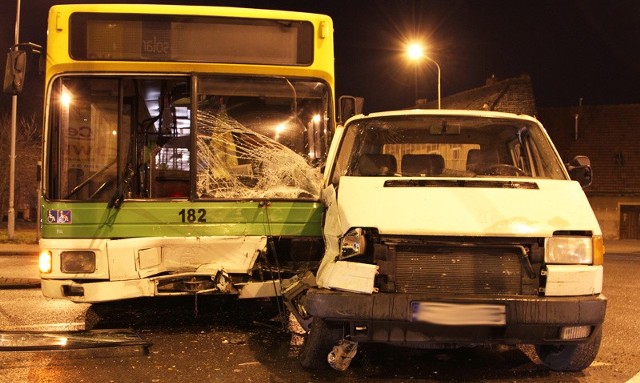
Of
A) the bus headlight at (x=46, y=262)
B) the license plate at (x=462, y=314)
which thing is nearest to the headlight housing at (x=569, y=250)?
the license plate at (x=462, y=314)

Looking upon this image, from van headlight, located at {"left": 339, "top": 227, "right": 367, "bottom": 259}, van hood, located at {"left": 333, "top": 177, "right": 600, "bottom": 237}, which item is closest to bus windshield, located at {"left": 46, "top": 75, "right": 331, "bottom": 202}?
van hood, located at {"left": 333, "top": 177, "right": 600, "bottom": 237}

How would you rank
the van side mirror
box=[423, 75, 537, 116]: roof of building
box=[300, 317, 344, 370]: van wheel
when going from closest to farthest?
box=[300, 317, 344, 370]: van wheel
the van side mirror
box=[423, 75, 537, 116]: roof of building

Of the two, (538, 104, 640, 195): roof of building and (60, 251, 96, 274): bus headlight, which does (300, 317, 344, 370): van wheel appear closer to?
(60, 251, 96, 274): bus headlight

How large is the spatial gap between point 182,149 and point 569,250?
12.5 ft

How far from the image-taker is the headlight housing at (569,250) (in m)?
4.72

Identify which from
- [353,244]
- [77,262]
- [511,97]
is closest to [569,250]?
[353,244]

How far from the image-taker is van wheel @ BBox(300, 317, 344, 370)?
16.7 ft

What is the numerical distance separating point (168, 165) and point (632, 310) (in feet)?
20.2

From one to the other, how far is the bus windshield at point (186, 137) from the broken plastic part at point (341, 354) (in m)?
1.92

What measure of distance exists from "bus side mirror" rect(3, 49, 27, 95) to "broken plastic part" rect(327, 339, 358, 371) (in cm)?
419

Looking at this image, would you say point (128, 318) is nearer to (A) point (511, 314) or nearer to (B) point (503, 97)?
(A) point (511, 314)

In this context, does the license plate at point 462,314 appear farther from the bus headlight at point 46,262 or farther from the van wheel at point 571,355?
the bus headlight at point 46,262

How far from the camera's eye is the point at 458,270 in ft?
15.5

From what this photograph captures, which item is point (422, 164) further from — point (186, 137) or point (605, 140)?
point (605, 140)
